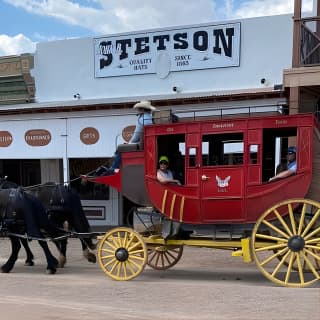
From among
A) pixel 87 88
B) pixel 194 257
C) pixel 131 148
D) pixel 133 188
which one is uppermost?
pixel 87 88

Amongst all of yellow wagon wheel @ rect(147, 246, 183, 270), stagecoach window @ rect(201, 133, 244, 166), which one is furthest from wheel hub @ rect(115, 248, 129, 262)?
stagecoach window @ rect(201, 133, 244, 166)

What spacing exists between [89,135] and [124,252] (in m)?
6.96

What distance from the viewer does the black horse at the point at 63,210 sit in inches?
394

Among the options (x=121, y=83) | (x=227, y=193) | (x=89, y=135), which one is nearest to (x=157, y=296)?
(x=227, y=193)

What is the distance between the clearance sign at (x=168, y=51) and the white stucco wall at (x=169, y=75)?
20 cm

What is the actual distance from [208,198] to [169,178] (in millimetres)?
728

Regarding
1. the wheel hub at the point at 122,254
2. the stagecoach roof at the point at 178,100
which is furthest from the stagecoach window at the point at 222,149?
the stagecoach roof at the point at 178,100

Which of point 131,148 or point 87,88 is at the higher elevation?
point 87,88

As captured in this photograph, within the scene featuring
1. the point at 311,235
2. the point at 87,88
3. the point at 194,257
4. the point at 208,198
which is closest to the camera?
the point at 311,235

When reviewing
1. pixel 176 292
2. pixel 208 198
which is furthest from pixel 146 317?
pixel 208 198

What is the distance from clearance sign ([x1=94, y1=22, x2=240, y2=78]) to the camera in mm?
15008

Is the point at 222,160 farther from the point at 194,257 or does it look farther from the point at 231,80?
the point at 231,80

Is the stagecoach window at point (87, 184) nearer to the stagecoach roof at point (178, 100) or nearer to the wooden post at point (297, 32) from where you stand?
the stagecoach roof at point (178, 100)

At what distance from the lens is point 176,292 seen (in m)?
7.24
